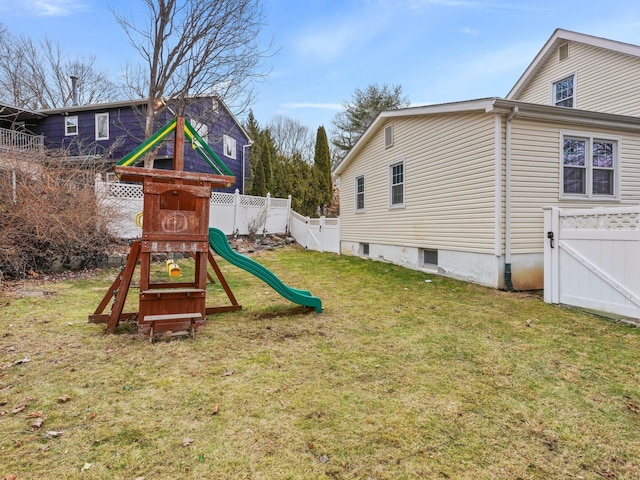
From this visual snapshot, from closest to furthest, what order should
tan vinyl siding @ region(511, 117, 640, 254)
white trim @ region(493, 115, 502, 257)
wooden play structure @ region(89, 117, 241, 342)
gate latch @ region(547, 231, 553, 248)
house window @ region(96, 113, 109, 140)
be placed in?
wooden play structure @ region(89, 117, 241, 342), gate latch @ region(547, 231, 553, 248), white trim @ region(493, 115, 502, 257), tan vinyl siding @ region(511, 117, 640, 254), house window @ region(96, 113, 109, 140)

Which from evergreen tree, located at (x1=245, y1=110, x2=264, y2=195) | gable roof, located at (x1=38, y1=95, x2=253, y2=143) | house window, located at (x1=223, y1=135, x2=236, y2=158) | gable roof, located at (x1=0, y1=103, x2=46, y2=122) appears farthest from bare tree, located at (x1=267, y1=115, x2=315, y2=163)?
gable roof, located at (x1=0, y1=103, x2=46, y2=122)

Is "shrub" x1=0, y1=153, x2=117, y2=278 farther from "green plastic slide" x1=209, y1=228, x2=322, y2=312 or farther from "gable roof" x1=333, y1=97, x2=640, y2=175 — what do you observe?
"gable roof" x1=333, y1=97, x2=640, y2=175

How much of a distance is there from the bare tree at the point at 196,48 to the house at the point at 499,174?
24.9 feet

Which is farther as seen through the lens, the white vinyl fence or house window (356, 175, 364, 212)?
house window (356, 175, 364, 212)

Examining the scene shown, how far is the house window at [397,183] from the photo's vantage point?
9914 mm

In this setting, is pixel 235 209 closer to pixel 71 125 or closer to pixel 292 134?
pixel 71 125

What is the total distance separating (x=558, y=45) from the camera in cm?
1189

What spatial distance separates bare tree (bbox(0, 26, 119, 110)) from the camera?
1908 centimetres

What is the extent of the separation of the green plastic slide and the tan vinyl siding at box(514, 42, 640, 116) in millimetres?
11693

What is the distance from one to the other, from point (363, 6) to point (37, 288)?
12139 millimetres

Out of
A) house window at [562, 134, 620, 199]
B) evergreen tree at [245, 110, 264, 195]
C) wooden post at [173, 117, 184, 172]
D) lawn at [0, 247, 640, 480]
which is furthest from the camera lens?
evergreen tree at [245, 110, 264, 195]

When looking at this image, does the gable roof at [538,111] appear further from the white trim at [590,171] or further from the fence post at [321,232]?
the fence post at [321,232]

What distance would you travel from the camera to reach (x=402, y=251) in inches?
389

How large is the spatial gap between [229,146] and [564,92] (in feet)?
53.3
